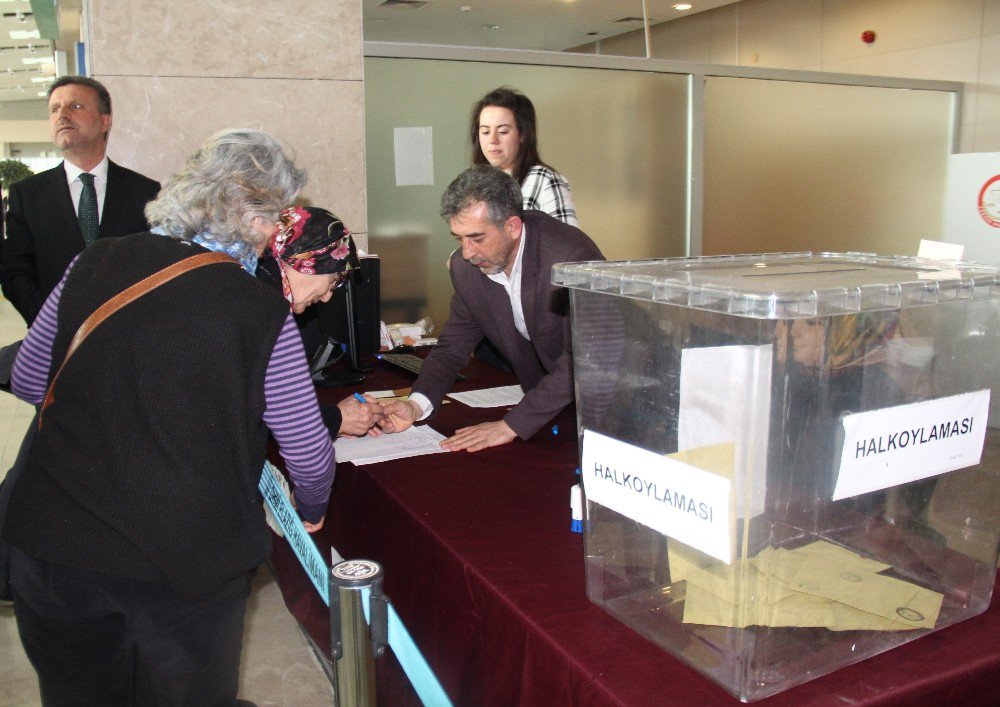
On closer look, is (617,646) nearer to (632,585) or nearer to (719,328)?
(632,585)

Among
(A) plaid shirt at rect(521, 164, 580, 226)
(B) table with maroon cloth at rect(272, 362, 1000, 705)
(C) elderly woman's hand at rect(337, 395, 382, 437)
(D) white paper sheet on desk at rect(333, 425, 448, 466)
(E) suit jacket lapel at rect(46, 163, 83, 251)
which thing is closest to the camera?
(B) table with maroon cloth at rect(272, 362, 1000, 705)

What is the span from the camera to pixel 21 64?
16.3 metres

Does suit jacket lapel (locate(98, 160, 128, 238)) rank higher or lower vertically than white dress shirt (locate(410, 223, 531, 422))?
higher

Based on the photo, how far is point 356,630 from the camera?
1.04 metres

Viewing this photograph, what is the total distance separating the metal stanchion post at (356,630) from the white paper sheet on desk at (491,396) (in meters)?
1.17

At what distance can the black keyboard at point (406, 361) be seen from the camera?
2.65 metres

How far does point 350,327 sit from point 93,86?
48.2 inches

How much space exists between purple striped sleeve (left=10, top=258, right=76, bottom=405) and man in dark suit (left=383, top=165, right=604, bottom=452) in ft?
2.56

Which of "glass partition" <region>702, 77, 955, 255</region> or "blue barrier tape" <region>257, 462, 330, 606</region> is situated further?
"glass partition" <region>702, 77, 955, 255</region>

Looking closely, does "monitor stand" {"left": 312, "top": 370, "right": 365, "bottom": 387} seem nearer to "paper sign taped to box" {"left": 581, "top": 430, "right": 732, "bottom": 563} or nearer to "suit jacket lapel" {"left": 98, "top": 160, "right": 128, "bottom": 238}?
"suit jacket lapel" {"left": 98, "top": 160, "right": 128, "bottom": 238}

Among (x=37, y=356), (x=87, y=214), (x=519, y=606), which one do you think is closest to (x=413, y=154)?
(x=87, y=214)

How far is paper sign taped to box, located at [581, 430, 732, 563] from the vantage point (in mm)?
836

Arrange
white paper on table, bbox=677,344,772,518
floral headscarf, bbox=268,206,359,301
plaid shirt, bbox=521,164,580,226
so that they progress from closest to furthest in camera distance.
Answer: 1. white paper on table, bbox=677,344,772,518
2. floral headscarf, bbox=268,206,359,301
3. plaid shirt, bbox=521,164,580,226

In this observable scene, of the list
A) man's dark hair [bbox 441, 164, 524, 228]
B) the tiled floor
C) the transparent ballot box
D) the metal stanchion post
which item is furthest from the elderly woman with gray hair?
the tiled floor
